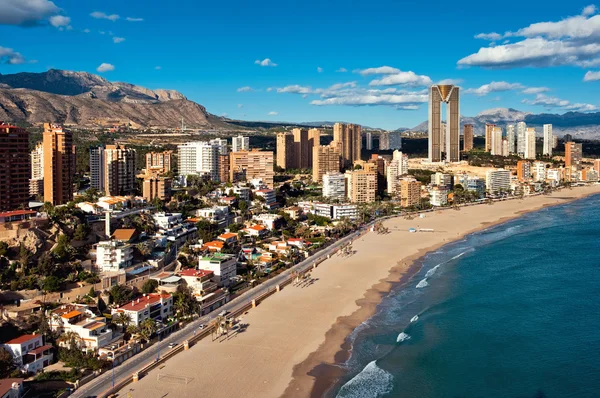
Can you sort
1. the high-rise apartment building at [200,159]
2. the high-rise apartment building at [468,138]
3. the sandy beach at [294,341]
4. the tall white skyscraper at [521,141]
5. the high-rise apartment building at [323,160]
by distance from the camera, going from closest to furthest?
the sandy beach at [294,341]
the high-rise apartment building at [200,159]
the high-rise apartment building at [323,160]
the tall white skyscraper at [521,141]
the high-rise apartment building at [468,138]

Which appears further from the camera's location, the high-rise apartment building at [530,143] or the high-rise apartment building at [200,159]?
the high-rise apartment building at [530,143]


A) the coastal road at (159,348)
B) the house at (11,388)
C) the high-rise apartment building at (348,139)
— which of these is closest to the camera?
the house at (11,388)

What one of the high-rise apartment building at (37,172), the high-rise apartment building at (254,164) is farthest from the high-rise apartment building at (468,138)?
the high-rise apartment building at (37,172)

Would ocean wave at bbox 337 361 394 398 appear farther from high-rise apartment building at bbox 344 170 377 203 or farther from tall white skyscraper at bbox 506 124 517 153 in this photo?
tall white skyscraper at bbox 506 124 517 153

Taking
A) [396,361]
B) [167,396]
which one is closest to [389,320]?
[396,361]

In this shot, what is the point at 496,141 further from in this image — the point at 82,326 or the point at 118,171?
the point at 82,326

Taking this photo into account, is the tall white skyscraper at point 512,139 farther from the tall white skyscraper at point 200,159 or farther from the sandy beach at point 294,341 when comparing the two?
the sandy beach at point 294,341

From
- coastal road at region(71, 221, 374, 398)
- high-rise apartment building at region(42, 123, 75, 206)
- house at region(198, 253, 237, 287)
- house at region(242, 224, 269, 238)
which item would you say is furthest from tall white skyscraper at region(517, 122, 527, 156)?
house at region(198, 253, 237, 287)
